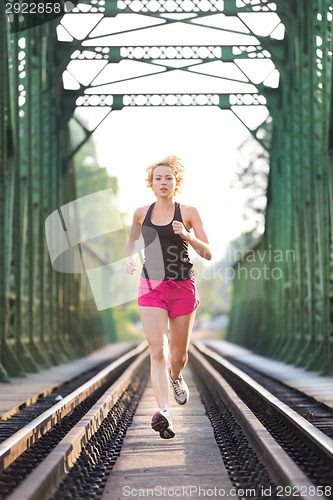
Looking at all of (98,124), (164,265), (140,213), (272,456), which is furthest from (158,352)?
(98,124)

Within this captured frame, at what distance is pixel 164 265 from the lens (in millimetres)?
7430

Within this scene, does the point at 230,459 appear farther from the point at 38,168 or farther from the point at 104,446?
the point at 38,168

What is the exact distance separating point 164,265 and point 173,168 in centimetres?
64

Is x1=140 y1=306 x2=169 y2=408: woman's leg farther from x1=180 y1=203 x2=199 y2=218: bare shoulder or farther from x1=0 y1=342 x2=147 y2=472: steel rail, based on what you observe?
x1=0 y1=342 x2=147 y2=472: steel rail

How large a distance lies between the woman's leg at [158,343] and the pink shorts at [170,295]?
0.17ft


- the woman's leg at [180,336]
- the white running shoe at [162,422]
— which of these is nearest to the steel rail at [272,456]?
the white running shoe at [162,422]

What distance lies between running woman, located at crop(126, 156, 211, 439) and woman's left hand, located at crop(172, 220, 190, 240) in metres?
0.11

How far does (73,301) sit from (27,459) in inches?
924

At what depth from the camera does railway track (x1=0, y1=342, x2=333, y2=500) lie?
560cm

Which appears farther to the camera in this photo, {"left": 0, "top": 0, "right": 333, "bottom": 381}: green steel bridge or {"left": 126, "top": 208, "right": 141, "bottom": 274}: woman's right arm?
{"left": 0, "top": 0, "right": 333, "bottom": 381}: green steel bridge

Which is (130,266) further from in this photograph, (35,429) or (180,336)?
(35,429)

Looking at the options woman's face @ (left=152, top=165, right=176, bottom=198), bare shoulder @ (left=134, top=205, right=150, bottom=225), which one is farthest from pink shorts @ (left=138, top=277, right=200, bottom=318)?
woman's face @ (left=152, top=165, right=176, bottom=198)

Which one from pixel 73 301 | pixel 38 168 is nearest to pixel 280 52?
pixel 38 168

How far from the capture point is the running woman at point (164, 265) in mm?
7414
